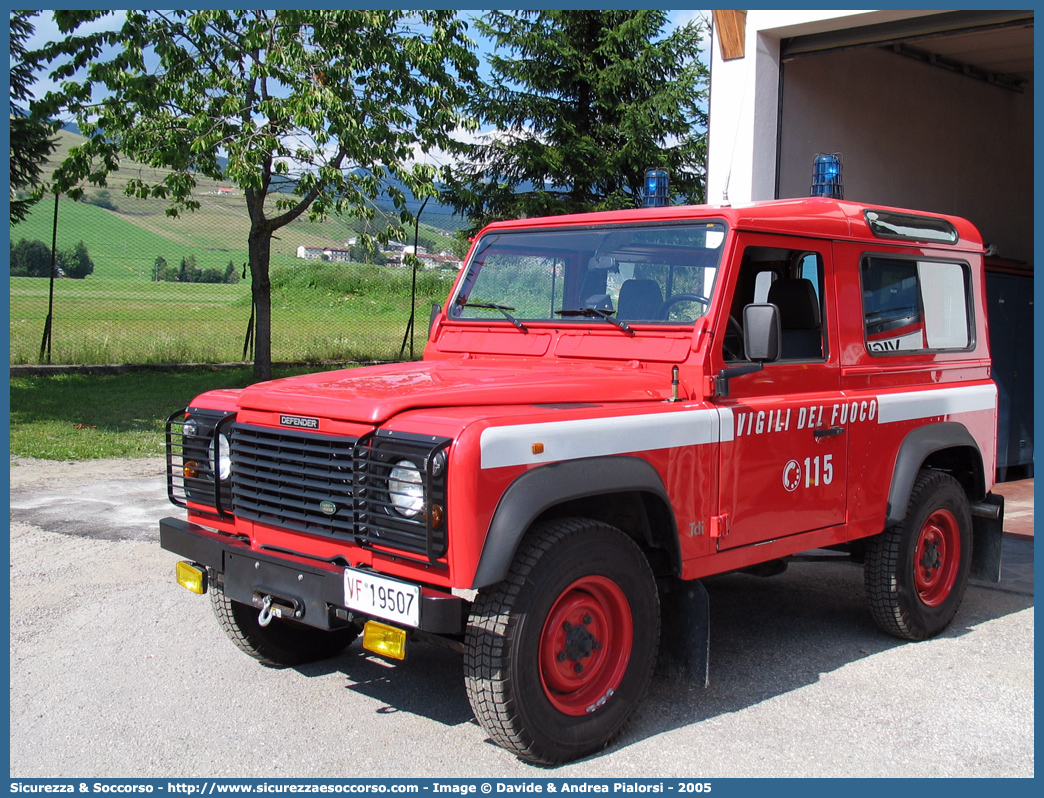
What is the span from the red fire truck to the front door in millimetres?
15

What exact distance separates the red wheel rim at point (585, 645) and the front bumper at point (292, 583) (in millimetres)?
383

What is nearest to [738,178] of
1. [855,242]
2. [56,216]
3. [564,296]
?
[855,242]

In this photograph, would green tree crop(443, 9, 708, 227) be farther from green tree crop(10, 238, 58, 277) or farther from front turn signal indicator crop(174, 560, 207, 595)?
front turn signal indicator crop(174, 560, 207, 595)

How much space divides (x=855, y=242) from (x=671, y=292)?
119 cm

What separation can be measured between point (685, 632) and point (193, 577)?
2.21 metres

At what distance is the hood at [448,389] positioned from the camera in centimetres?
373

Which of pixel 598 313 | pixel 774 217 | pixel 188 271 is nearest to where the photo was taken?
pixel 774 217

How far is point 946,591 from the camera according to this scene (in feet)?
18.7

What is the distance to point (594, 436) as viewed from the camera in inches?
148

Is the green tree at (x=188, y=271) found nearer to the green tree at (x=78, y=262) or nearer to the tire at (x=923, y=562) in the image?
the green tree at (x=78, y=262)

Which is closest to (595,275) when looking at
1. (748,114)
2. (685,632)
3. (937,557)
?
(685,632)

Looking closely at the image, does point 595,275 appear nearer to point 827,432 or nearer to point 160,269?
point 827,432

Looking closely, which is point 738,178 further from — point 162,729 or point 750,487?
point 162,729

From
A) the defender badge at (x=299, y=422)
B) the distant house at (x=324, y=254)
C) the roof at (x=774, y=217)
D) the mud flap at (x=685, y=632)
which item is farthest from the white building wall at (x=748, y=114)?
the distant house at (x=324, y=254)
